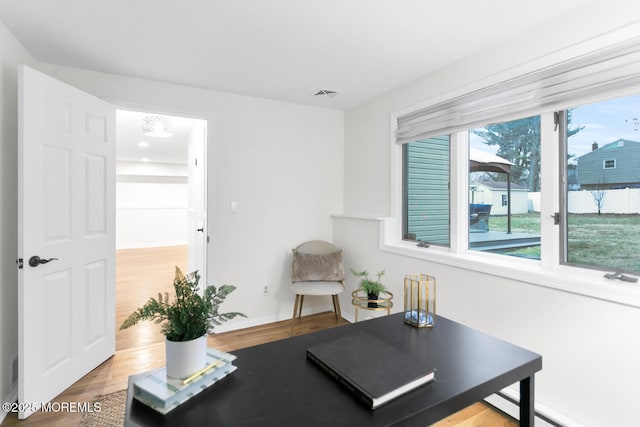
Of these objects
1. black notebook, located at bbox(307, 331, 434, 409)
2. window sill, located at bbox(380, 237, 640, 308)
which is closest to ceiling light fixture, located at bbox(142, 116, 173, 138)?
window sill, located at bbox(380, 237, 640, 308)

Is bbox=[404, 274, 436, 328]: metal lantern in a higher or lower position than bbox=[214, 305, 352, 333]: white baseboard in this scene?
higher

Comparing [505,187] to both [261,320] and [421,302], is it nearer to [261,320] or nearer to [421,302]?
[421,302]

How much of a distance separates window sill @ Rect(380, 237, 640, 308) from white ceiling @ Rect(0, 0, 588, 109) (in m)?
1.47

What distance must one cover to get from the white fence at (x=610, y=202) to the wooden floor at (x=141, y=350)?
134 cm

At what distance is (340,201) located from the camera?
385cm

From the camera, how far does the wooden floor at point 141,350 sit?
6.39 ft

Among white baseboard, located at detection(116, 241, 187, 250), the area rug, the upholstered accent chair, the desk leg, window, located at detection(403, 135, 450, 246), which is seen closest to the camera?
the desk leg

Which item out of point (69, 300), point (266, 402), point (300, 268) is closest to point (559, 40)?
point (266, 402)

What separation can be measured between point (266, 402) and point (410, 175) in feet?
8.34

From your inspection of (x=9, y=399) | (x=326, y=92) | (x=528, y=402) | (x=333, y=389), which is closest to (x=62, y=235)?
(x=9, y=399)

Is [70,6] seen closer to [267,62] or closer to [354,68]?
[267,62]

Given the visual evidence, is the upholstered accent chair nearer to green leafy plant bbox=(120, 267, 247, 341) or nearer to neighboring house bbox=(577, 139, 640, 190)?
neighboring house bbox=(577, 139, 640, 190)

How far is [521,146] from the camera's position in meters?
2.17

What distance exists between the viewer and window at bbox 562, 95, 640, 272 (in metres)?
1.66
